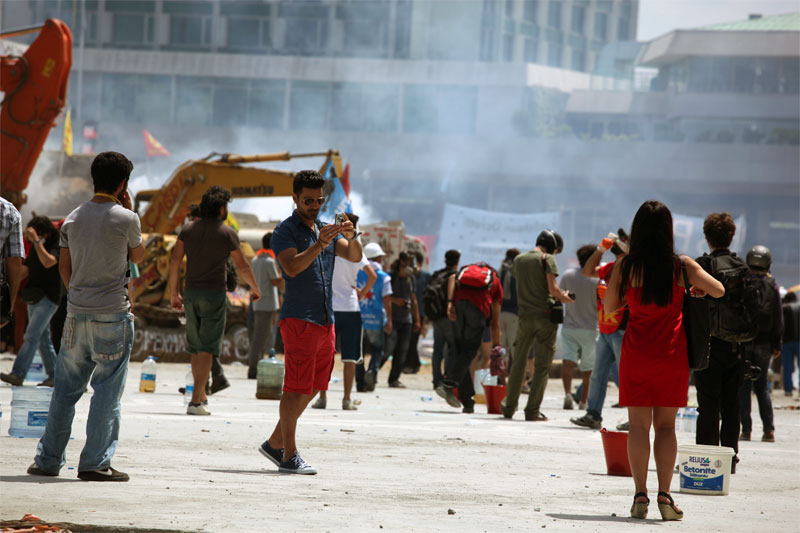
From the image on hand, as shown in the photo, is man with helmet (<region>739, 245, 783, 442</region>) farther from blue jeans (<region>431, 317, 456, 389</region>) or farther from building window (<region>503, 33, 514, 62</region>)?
building window (<region>503, 33, 514, 62</region>)

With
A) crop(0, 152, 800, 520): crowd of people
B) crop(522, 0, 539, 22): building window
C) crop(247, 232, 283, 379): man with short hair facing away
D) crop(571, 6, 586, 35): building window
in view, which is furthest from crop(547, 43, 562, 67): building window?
crop(0, 152, 800, 520): crowd of people

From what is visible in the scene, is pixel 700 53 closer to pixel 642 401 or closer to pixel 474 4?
pixel 474 4

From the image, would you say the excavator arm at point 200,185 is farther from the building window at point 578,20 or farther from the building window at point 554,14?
the building window at point 578,20

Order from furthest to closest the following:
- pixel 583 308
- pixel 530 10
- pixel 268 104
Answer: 1. pixel 530 10
2. pixel 268 104
3. pixel 583 308

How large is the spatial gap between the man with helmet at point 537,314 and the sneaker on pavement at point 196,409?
3.03 metres

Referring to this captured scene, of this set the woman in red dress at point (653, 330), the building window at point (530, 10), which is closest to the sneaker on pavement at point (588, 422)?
the woman in red dress at point (653, 330)

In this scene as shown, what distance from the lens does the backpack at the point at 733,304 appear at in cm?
814

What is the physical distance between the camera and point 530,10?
242 ft

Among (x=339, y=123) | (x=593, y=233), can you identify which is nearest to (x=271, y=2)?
(x=339, y=123)

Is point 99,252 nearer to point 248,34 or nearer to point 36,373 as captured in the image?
point 36,373

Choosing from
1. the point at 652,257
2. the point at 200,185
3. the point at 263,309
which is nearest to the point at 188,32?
the point at 200,185

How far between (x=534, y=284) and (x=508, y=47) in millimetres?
60097

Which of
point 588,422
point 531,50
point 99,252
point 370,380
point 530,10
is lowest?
point 370,380

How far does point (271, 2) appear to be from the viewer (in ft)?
225
